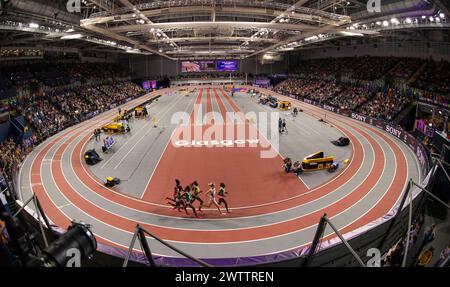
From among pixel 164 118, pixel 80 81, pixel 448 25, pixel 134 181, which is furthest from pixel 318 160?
pixel 80 81

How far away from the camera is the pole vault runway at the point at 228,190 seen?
36.8 ft

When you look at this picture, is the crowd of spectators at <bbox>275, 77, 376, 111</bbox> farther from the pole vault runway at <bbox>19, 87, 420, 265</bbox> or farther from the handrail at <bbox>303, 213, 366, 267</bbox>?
the handrail at <bbox>303, 213, 366, 267</bbox>

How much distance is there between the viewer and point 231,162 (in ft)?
64.6

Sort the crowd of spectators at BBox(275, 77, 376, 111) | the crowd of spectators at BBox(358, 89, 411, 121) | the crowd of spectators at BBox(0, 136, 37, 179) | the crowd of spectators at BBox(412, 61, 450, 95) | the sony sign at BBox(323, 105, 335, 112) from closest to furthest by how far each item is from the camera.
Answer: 1. the crowd of spectators at BBox(0, 136, 37, 179)
2. the crowd of spectators at BBox(412, 61, 450, 95)
3. the crowd of spectators at BBox(358, 89, 411, 121)
4. the crowd of spectators at BBox(275, 77, 376, 111)
5. the sony sign at BBox(323, 105, 335, 112)

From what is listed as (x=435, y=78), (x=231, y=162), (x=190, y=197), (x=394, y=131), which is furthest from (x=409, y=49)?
(x=190, y=197)

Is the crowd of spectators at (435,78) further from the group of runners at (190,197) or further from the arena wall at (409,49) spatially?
the group of runners at (190,197)

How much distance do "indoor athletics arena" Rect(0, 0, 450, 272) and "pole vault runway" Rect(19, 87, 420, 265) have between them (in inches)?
3.5

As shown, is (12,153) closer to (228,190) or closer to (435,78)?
(228,190)

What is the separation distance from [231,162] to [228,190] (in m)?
4.50

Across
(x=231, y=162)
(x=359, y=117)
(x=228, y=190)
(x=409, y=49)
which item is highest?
(x=409, y=49)

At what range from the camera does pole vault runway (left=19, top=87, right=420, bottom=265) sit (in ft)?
36.8

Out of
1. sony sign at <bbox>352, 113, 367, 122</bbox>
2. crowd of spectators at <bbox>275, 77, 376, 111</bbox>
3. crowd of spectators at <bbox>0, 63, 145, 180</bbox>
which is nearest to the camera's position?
crowd of spectators at <bbox>0, 63, 145, 180</bbox>

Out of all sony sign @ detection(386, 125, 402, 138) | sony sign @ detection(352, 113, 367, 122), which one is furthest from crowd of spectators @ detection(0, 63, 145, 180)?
sony sign @ detection(352, 113, 367, 122)
